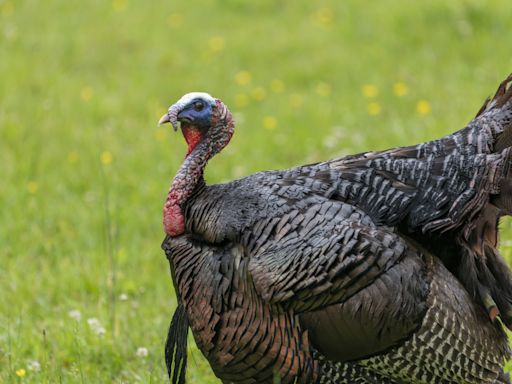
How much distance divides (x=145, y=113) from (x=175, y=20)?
2.11 m

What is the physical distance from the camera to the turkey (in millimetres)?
3729

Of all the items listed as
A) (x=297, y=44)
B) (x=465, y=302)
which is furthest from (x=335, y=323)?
(x=297, y=44)

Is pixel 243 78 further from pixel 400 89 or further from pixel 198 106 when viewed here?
pixel 198 106

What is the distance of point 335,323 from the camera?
3766mm

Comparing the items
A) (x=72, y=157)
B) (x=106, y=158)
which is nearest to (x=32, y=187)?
(x=72, y=157)

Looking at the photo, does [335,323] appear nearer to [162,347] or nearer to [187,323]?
[187,323]

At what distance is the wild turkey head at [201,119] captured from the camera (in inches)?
163

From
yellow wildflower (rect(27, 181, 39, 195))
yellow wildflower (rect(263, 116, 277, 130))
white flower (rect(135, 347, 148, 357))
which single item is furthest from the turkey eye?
yellow wildflower (rect(263, 116, 277, 130))

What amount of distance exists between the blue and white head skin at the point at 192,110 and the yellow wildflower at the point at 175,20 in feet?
20.5

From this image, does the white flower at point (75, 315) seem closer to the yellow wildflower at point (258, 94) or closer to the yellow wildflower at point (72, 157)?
the yellow wildflower at point (72, 157)

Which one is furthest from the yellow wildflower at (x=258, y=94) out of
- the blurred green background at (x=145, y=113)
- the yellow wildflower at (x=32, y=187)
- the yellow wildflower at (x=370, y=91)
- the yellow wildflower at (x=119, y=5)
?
the yellow wildflower at (x=119, y=5)

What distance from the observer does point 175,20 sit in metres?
10.3

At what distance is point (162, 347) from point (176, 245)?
1.04 meters

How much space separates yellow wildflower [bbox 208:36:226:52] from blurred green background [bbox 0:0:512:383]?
0.01 m
